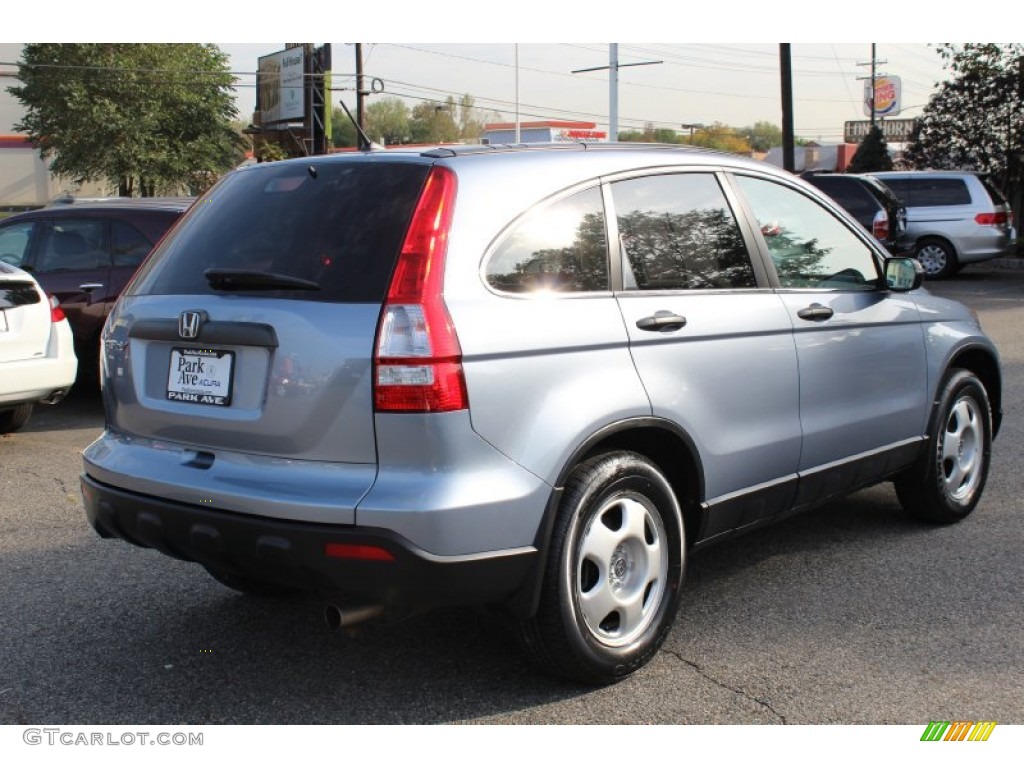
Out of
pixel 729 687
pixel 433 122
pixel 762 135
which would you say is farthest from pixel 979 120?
pixel 762 135

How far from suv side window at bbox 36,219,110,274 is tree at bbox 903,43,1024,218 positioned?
21.5 meters

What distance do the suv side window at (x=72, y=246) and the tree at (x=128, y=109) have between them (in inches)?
1627

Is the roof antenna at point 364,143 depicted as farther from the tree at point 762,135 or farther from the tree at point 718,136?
the tree at point 762,135

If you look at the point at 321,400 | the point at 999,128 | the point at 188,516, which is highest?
the point at 999,128

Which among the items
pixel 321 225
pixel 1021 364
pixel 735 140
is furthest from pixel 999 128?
pixel 735 140

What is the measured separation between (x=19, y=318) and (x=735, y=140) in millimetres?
99491

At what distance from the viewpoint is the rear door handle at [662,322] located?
3.72 m

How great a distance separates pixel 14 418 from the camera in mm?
8188

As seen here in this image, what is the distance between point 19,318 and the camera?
7.49 m

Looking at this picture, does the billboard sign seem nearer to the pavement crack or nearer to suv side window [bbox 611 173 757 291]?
suv side window [bbox 611 173 757 291]

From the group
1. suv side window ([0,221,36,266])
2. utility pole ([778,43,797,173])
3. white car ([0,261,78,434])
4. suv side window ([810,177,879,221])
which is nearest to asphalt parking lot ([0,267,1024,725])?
white car ([0,261,78,434])

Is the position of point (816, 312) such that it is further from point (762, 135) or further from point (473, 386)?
point (762, 135)

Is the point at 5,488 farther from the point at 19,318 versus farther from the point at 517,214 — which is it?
the point at 517,214

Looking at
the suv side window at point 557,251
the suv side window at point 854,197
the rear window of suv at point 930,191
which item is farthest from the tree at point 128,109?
the suv side window at point 557,251
